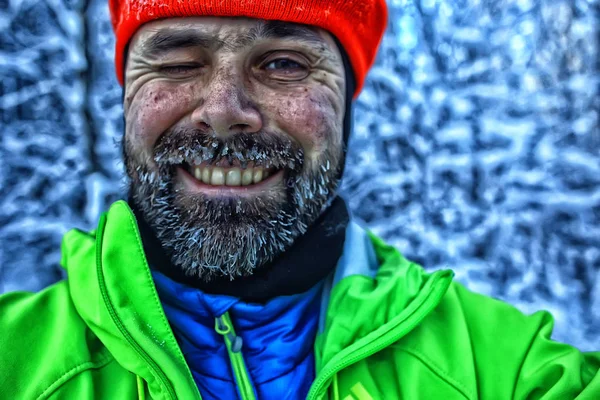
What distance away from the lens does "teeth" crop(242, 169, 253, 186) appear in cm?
135

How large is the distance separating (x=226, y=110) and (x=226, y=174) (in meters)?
0.20

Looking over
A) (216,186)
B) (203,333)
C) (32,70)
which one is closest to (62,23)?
(32,70)

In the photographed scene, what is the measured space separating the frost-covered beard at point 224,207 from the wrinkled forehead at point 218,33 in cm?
26

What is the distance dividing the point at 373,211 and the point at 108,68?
159 cm

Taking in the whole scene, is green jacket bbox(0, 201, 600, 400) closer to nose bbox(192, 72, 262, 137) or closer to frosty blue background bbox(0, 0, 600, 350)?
nose bbox(192, 72, 262, 137)

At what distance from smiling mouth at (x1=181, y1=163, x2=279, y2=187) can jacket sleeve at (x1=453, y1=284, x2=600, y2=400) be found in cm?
75

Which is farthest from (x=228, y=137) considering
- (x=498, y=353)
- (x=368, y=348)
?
(x=498, y=353)

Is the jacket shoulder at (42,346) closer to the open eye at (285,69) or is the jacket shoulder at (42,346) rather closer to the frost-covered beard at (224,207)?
the frost-covered beard at (224,207)

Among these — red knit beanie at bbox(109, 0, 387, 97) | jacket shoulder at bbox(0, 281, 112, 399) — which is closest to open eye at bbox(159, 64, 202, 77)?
red knit beanie at bbox(109, 0, 387, 97)

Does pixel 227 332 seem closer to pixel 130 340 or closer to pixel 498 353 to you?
pixel 130 340

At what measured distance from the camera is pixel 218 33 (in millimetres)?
1298

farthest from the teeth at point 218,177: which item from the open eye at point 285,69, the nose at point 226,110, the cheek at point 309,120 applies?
the open eye at point 285,69

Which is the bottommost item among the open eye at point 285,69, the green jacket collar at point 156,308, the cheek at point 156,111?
the green jacket collar at point 156,308

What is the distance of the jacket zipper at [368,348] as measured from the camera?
1.15 meters
